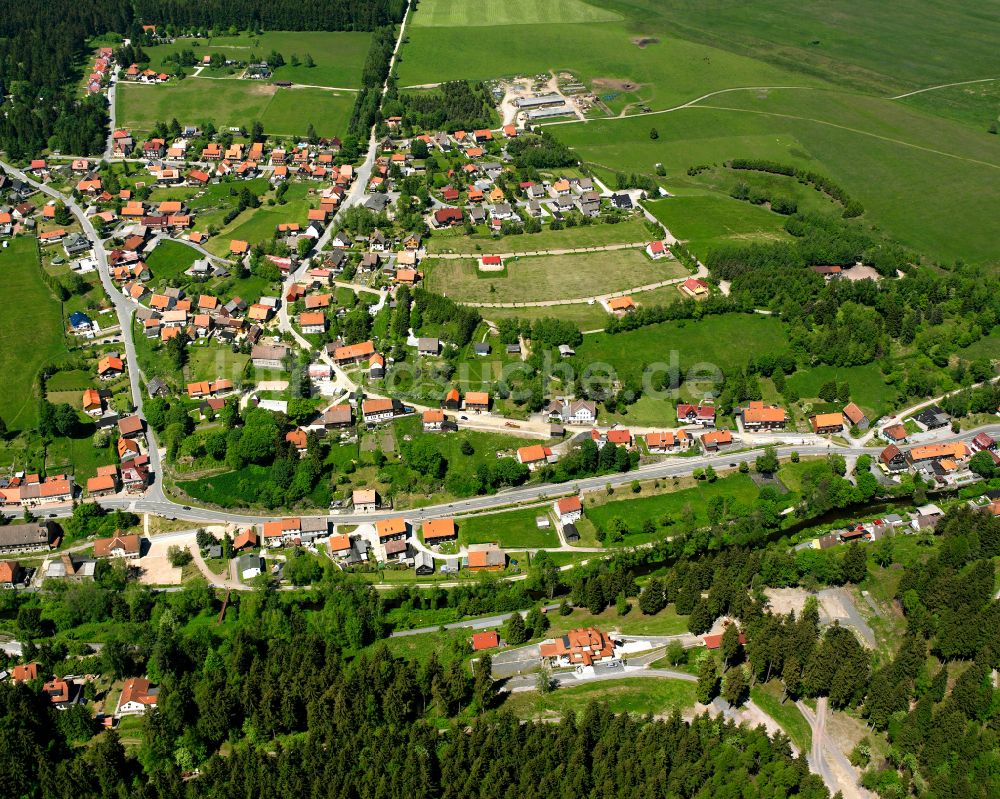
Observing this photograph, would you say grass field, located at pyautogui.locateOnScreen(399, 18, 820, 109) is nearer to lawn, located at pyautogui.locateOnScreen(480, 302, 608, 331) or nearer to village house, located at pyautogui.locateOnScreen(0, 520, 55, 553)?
lawn, located at pyautogui.locateOnScreen(480, 302, 608, 331)

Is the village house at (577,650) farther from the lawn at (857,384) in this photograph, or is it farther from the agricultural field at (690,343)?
the lawn at (857,384)

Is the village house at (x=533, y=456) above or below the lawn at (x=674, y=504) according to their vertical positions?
above

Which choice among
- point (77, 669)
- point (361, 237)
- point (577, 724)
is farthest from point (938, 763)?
point (361, 237)

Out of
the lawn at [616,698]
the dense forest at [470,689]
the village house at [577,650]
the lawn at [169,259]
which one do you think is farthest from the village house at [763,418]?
the lawn at [169,259]

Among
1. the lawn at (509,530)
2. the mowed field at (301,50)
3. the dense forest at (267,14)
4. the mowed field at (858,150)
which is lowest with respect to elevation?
the lawn at (509,530)

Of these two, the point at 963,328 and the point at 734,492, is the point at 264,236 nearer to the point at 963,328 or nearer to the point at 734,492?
the point at 734,492

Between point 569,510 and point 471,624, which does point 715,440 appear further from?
point 471,624

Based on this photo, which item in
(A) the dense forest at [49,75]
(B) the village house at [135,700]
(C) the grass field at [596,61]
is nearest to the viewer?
(B) the village house at [135,700]
